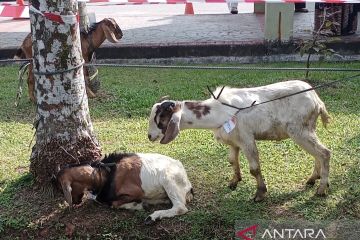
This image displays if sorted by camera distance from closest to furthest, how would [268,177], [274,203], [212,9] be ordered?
[274,203]
[268,177]
[212,9]

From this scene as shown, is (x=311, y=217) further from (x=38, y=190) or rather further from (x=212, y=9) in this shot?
(x=212, y=9)

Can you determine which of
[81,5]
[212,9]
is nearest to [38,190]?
[81,5]

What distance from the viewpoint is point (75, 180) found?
441cm

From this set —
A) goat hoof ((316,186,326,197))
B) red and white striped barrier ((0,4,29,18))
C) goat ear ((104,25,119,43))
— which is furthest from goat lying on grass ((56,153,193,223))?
red and white striped barrier ((0,4,29,18))

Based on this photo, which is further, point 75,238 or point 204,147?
point 204,147

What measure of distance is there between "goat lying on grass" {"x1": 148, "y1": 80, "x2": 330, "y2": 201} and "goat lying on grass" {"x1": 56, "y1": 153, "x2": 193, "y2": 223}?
28cm

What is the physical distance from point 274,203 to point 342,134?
5.76 ft

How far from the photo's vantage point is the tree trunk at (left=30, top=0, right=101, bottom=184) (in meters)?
4.64

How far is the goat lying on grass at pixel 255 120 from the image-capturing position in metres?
4.58

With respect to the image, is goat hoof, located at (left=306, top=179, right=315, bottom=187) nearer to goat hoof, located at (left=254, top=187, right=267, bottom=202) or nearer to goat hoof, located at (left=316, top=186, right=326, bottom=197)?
goat hoof, located at (left=316, top=186, right=326, bottom=197)

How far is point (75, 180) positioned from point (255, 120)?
150 cm

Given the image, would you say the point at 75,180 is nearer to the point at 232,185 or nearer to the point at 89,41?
the point at 232,185

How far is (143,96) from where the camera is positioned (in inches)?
302

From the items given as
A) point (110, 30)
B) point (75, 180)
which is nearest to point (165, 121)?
point (75, 180)
